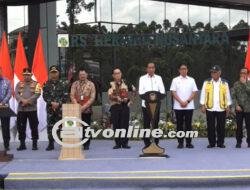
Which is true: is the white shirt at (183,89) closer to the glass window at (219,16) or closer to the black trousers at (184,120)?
the black trousers at (184,120)

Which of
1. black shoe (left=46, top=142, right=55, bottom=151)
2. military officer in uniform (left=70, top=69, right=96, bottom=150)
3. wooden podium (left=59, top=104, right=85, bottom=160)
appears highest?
military officer in uniform (left=70, top=69, right=96, bottom=150)

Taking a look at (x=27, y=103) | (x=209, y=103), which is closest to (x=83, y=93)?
(x=27, y=103)

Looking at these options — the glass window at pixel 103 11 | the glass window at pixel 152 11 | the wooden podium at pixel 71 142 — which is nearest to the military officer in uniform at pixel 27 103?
the wooden podium at pixel 71 142

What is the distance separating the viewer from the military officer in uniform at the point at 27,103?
12102 mm

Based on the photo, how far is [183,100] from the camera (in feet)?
40.3

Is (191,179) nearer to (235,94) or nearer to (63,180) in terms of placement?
(63,180)

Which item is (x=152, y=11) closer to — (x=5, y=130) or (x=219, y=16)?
(x=219, y=16)

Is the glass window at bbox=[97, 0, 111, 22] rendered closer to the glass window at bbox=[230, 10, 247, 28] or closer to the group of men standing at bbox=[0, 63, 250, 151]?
the glass window at bbox=[230, 10, 247, 28]

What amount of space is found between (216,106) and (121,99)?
6.90ft

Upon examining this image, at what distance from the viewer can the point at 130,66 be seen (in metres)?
17.8

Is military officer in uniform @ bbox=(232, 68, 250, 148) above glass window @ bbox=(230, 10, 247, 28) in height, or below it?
below

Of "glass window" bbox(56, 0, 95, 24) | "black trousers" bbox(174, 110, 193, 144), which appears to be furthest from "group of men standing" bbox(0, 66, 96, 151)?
"glass window" bbox(56, 0, 95, 24)

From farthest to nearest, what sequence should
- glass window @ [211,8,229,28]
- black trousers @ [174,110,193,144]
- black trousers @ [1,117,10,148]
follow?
glass window @ [211,8,229,28], black trousers @ [174,110,193,144], black trousers @ [1,117,10,148]

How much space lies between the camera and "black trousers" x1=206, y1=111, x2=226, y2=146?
39.9 feet
